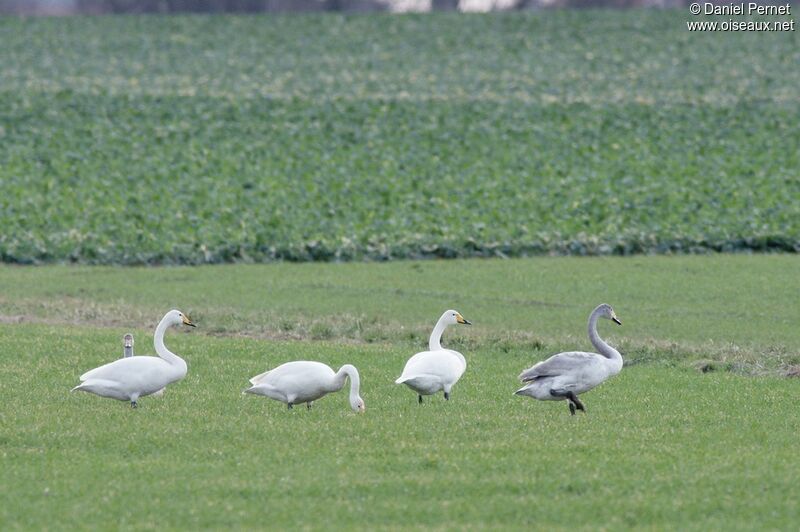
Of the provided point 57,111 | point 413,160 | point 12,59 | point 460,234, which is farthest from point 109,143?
point 12,59

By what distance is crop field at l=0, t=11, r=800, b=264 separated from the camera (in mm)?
31375

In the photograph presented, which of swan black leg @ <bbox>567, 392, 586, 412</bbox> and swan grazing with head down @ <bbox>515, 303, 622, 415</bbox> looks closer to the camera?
swan grazing with head down @ <bbox>515, 303, 622, 415</bbox>

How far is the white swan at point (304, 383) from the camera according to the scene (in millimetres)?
14227

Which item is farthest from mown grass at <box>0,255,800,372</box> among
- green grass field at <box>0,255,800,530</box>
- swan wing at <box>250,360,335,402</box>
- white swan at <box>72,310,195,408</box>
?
white swan at <box>72,310,195,408</box>

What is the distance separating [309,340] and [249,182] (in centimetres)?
1612

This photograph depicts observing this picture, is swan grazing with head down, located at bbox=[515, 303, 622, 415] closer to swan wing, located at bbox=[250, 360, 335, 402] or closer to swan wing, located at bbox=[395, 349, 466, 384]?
swan wing, located at bbox=[395, 349, 466, 384]

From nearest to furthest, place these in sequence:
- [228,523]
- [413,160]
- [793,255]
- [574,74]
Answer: [228,523] < [793,255] < [413,160] < [574,74]

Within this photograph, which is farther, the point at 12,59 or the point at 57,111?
the point at 12,59

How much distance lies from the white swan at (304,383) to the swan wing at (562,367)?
1.78 meters

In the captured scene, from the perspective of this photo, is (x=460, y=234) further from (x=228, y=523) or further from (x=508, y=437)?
(x=228, y=523)

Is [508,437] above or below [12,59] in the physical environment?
below

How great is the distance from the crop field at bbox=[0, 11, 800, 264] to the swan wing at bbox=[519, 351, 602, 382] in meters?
16.2

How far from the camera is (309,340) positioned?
21.0 m

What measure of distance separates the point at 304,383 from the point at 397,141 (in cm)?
2806
